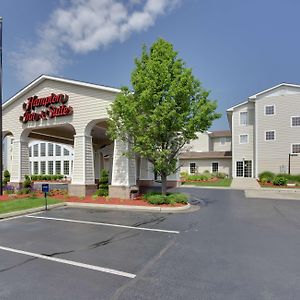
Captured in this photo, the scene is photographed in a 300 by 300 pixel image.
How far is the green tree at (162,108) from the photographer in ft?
39.7

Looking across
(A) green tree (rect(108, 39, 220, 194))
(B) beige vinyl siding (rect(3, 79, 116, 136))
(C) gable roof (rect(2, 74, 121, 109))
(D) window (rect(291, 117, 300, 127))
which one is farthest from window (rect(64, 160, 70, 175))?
(D) window (rect(291, 117, 300, 127))

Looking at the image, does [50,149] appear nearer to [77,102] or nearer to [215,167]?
[215,167]

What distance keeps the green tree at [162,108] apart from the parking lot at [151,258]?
14.4ft

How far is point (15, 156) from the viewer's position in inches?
737

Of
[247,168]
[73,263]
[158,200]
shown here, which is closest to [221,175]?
[247,168]

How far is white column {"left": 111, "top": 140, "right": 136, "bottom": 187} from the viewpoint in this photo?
1445 centimetres

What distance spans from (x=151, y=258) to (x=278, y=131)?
27.6 m

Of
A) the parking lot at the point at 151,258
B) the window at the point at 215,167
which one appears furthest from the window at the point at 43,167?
the parking lot at the point at 151,258

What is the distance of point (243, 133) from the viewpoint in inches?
1223

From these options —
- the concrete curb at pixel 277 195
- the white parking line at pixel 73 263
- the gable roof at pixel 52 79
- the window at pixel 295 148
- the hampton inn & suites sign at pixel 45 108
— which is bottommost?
the concrete curb at pixel 277 195

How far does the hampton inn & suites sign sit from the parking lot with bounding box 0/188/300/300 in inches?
343

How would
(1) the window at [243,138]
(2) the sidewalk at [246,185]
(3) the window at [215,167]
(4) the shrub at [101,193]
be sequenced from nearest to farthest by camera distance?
1. (4) the shrub at [101,193]
2. (2) the sidewalk at [246,185]
3. (1) the window at [243,138]
4. (3) the window at [215,167]

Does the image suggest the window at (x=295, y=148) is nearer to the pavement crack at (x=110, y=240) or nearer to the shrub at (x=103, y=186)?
the shrub at (x=103, y=186)

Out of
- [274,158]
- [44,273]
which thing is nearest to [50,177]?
[274,158]
